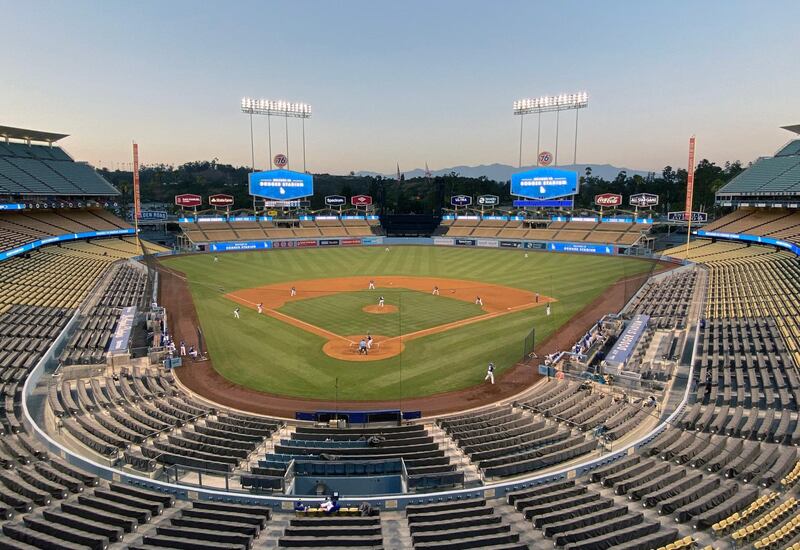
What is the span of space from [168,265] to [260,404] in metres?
45.1

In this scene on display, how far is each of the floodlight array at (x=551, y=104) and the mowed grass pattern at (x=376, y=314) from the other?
172 ft

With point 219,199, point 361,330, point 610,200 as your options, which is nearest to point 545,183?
point 610,200

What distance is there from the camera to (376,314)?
125ft

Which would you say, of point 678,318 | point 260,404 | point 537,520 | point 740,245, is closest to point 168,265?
point 260,404

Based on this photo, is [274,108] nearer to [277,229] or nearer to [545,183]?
[277,229]

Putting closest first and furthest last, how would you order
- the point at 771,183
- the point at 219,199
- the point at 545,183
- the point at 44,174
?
the point at 771,183 < the point at 44,174 < the point at 545,183 < the point at 219,199

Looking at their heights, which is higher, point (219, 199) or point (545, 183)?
point (545, 183)

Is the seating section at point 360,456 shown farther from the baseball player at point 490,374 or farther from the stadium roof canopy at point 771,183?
the stadium roof canopy at point 771,183

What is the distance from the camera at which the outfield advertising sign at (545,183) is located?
80.4 m

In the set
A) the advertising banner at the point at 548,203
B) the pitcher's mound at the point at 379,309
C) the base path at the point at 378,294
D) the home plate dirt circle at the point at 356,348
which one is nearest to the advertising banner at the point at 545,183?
the advertising banner at the point at 548,203

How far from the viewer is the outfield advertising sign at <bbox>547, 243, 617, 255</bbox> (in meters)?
72.0

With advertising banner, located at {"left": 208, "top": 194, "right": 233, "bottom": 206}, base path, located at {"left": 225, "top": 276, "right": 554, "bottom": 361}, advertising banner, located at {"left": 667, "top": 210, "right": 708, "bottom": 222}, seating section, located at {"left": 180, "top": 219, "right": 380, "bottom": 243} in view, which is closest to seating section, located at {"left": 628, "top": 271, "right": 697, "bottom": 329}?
base path, located at {"left": 225, "top": 276, "right": 554, "bottom": 361}

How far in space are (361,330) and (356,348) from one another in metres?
3.87

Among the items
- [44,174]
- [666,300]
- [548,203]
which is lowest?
[666,300]
